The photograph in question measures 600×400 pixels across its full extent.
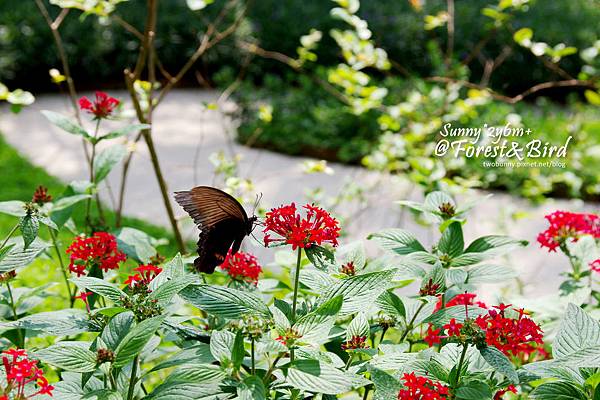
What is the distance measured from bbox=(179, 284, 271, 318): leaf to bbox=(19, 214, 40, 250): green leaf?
34 cm

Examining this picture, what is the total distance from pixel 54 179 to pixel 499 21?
3550 millimetres

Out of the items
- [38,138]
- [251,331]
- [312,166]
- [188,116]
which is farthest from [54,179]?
[251,331]

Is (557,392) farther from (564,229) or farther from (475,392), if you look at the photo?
(564,229)

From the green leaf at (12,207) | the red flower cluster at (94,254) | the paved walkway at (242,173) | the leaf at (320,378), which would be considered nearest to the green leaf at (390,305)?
the leaf at (320,378)

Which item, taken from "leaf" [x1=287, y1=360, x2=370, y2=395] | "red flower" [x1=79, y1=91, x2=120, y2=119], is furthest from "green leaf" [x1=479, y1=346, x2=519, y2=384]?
"red flower" [x1=79, y1=91, x2=120, y2=119]

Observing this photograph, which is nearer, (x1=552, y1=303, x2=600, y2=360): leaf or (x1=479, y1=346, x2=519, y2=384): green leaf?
(x1=479, y1=346, x2=519, y2=384): green leaf

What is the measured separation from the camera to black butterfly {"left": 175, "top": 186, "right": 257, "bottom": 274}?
1.35 metres

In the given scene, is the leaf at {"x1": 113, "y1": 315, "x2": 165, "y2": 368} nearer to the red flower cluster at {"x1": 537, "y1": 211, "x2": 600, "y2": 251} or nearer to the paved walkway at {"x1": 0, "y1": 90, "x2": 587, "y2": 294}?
the red flower cluster at {"x1": 537, "y1": 211, "x2": 600, "y2": 251}

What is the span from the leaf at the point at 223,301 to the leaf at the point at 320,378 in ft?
0.39

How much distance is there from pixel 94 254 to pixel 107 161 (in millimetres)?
521

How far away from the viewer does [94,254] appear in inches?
56.8

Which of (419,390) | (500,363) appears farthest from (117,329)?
(500,363)

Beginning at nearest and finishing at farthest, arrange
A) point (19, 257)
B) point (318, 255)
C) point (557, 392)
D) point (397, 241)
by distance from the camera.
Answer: point (557, 392), point (318, 255), point (19, 257), point (397, 241)

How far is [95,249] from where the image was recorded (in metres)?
1.44
